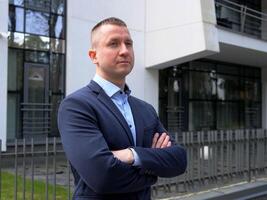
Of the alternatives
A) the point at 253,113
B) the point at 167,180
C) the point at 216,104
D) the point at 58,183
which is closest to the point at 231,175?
the point at 167,180

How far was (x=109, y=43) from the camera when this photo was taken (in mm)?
2580

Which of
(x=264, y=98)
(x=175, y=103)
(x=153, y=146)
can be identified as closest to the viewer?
(x=153, y=146)

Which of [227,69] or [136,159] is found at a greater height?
[227,69]

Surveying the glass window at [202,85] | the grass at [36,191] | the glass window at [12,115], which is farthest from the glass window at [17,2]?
the glass window at [202,85]

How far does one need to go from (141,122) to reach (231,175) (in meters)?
7.25

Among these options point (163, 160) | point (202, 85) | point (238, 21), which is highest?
point (238, 21)

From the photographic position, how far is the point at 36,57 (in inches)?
551

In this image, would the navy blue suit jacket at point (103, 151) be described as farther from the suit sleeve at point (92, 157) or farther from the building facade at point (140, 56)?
the building facade at point (140, 56)

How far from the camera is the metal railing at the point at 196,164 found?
6.77 m

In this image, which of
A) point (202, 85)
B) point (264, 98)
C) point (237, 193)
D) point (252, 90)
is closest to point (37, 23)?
point (237, 193)

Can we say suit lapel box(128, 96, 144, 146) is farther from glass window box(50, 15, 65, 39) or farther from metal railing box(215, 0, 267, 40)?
metal railing box(215, 0, 267, 40)

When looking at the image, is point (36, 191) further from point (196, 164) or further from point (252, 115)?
point (252, 115)

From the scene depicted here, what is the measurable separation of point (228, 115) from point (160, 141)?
67.2 feet

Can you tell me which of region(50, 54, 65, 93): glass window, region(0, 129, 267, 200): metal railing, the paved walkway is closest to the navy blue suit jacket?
region(0, 129, 267, 200): metal railing
